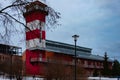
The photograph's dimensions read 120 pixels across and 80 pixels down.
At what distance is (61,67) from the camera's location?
222 ft

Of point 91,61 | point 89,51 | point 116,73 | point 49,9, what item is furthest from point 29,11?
point 89,51

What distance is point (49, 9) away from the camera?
1149cm

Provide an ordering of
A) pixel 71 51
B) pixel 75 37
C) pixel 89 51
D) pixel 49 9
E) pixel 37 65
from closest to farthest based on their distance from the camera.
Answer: pixel 49 9 → pixel 75 37 → pixel 37 65 → pixel 71 51 → pixel 89 51

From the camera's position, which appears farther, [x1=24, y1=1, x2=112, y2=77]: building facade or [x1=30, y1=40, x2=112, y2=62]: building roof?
[x1=30, y1=40, x2=112, y2=62]: building roof

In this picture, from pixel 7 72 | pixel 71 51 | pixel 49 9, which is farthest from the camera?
pixel 71 51

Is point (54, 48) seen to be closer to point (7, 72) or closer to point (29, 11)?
point (7, 72)

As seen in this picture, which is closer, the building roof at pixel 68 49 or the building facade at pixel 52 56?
the building facade at pixel 52 56

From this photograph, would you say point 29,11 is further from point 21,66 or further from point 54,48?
point 54,48

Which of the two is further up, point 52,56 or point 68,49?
point 68,49

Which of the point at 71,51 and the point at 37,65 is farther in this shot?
the point at 71,51

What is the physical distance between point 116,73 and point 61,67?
51351 millimetres

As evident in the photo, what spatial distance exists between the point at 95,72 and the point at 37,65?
75.8 ft

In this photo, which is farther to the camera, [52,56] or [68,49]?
[68,49]

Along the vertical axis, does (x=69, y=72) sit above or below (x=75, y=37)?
below
